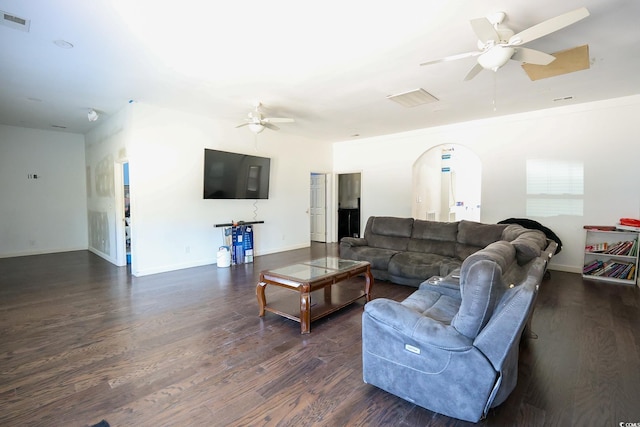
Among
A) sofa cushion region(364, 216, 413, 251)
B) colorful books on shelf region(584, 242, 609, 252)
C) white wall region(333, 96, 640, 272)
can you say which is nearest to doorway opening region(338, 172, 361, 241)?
white wall region(333, 96, 640, 272)

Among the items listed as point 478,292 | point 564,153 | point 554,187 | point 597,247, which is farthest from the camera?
point 554,187

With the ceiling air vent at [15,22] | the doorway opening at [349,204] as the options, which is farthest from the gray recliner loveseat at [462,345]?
the doorway opening at [349,204]

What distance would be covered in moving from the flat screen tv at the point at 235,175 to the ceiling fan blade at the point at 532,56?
4644 millimetres

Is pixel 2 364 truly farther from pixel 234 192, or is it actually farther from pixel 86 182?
pixel 86 182

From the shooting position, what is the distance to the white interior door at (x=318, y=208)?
8.58 meters

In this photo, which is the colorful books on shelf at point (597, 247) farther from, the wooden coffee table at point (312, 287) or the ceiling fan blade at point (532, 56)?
the wooden coffee table at point (312, 287)

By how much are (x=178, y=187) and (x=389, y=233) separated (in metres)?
Result: 3.85

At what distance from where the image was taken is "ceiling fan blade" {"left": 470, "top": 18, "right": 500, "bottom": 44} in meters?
2.26

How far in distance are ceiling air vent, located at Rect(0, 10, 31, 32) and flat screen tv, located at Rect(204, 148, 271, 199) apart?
2.82 m

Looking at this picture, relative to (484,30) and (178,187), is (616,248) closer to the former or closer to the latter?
(484,30)

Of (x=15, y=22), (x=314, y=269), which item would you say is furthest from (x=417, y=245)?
(x=15, y=22)

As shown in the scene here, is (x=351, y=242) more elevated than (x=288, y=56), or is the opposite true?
(x=288, y=56)

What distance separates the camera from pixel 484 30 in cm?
237

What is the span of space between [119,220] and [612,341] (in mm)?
7169
